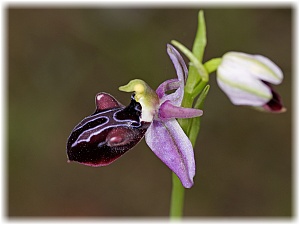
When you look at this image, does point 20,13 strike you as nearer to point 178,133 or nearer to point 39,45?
point 39,45

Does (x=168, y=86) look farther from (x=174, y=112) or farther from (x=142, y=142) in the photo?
(x=142, y=142)

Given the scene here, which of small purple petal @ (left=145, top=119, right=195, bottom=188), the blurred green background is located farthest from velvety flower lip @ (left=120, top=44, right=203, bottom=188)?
the blurred green background

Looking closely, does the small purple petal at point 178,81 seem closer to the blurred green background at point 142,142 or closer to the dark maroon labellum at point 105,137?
the dark maroon labellum at point 105,137

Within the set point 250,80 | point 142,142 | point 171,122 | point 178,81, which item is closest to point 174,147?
point 171,122

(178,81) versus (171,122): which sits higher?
(178,81)

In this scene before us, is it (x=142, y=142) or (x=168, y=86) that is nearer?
(x=168, y=86)

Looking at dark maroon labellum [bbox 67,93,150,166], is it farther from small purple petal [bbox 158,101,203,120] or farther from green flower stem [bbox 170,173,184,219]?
green flower stem [bbox 170,173,184,219]

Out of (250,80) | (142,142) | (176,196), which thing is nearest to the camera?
(250,80)
